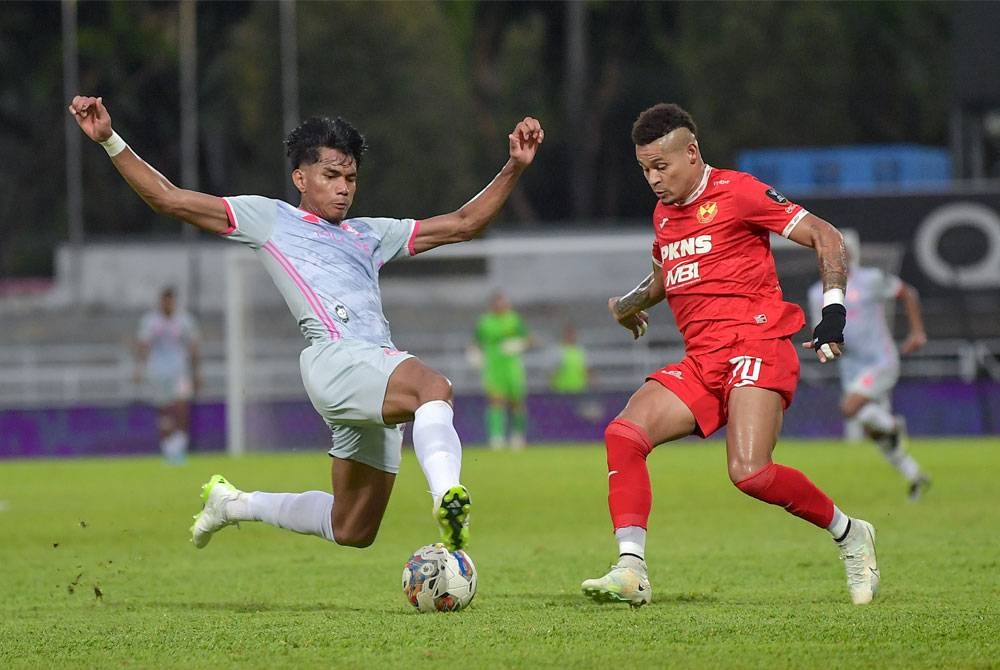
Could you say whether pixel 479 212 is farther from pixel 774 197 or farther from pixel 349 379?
pixel 774 197

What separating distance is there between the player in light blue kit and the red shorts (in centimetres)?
108

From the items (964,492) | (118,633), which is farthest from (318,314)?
(964,492)

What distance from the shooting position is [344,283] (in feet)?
23.0

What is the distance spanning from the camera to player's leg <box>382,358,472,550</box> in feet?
20.4

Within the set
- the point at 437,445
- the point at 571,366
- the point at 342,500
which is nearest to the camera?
the point at 437,445

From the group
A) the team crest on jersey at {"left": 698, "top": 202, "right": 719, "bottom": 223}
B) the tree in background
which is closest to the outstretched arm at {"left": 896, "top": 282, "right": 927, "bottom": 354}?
the team crest on jersey at {"left": 698, "top": 202, "right": 719, "bottom": 223}

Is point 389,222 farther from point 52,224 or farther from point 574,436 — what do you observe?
point 52,224

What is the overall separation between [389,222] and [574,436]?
16253 mm

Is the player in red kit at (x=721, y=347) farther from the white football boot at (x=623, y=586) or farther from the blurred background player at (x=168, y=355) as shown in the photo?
the blurred background player at (x=168, y=355)

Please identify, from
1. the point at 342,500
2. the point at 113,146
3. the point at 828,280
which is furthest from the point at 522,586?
the point at 113,146

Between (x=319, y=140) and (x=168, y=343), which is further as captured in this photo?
(x=168, y=343)

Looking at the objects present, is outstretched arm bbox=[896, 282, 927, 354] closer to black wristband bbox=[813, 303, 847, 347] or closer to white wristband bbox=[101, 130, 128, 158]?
black wristband bbox=[813, 303, 847, 347]

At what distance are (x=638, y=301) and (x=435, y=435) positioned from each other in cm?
159

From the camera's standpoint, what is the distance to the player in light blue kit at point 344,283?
6.70 metres
